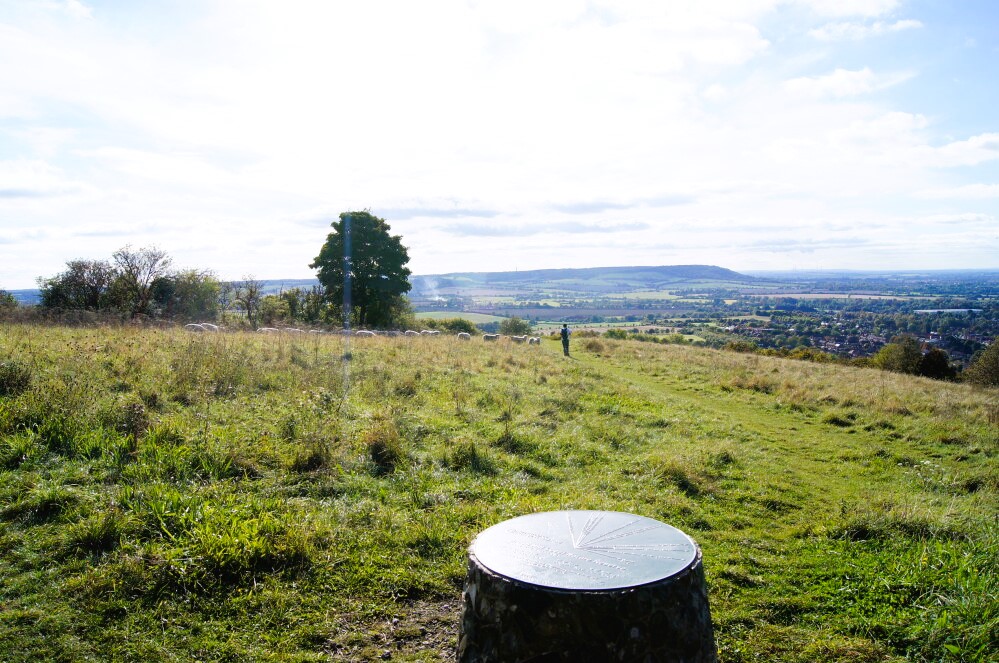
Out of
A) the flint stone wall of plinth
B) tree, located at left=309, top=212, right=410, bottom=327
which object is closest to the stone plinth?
the flint stone wall of plinth

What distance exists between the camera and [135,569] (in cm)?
486

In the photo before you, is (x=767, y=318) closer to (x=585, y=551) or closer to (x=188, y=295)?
(x=188, y=295)

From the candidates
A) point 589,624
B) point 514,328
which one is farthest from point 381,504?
point 514,328

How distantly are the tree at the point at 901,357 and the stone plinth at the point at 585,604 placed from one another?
1461 inches

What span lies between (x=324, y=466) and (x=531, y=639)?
5.28m

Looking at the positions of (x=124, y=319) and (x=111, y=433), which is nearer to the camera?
(x=111, y=433)

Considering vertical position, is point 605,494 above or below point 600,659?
below

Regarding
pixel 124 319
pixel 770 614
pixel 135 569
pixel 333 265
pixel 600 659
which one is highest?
pixel 333 265

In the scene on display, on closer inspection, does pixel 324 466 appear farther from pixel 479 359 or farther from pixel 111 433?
pixel 479 359

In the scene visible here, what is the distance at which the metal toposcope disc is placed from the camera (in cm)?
302

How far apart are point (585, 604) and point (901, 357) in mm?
40936

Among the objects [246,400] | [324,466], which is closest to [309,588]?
[324,466]

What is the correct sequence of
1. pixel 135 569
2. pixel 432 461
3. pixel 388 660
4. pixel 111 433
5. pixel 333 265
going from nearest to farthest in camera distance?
pixel 388 660
pixel 135 569
pixel 111 433
pixel 432 461
pixel 333 265

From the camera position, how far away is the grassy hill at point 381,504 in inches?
179
